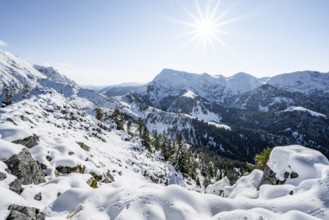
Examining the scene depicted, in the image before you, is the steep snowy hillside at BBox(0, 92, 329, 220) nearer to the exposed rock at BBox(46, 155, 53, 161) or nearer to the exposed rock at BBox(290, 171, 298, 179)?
the exposed rock at BBox(46, 155, 53, 161)

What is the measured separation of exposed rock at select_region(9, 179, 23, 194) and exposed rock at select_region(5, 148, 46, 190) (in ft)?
1.87

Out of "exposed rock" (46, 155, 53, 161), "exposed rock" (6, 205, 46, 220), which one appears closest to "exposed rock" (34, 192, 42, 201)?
"exposed rock" (6, 205, 46, 220)

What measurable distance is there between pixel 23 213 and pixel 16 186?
8334 mm

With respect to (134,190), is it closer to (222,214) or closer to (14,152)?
(222,214)

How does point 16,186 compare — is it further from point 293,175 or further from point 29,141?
point 293,175

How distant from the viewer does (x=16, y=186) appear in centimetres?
2075

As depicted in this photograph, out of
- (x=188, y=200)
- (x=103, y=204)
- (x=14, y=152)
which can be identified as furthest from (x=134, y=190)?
(x=14, y=152)

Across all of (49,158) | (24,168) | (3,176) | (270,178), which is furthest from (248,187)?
(3,176)

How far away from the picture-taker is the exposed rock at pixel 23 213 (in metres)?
13.2

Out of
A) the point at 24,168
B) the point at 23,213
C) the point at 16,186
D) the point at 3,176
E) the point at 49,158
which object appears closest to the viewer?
the point at 23,213

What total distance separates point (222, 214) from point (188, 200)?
288cm

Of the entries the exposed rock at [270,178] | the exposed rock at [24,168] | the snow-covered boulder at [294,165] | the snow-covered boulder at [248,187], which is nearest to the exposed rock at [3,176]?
the exposed rock at [24,168]

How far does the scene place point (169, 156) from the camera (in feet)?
352

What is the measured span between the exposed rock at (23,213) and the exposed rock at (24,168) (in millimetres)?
8649
